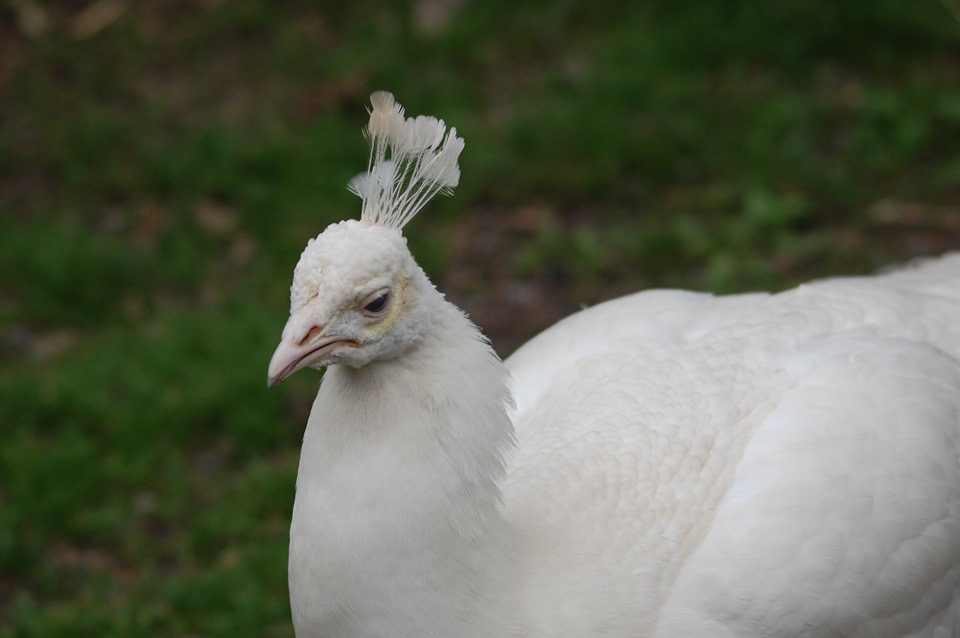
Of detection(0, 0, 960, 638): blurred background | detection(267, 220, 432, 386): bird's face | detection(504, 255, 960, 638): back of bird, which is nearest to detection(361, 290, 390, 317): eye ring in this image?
detection(267, 220, 432, 386): bird's face

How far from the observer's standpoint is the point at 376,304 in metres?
2.88

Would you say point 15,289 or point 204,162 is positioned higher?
point 204,162

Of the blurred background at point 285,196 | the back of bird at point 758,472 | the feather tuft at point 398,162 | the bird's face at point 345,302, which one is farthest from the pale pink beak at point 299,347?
the blurred background at point 285,196

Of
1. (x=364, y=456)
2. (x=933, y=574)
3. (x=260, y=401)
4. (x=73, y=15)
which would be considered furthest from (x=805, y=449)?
(x=73, y=15)

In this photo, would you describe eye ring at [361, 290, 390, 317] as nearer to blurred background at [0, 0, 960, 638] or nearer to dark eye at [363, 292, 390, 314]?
dark eye at [363, 292, 390, 314]

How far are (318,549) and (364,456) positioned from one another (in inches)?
9.8

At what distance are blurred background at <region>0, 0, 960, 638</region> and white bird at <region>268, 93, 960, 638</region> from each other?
1824 mm

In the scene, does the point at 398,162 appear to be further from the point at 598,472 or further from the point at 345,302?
the point at 598,472

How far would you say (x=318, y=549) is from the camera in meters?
2.93

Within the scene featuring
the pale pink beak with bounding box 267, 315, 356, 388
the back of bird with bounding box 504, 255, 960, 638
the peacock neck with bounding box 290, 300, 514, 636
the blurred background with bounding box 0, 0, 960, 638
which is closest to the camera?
the pale pink beak with bounding box 267, 315, 356, 388

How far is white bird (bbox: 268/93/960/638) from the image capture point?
2.91 m

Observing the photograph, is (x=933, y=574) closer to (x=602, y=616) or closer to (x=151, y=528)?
(x=602, y=616)

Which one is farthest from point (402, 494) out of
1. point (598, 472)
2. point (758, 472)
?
point (758, 472)

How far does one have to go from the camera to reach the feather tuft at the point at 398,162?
302cm
